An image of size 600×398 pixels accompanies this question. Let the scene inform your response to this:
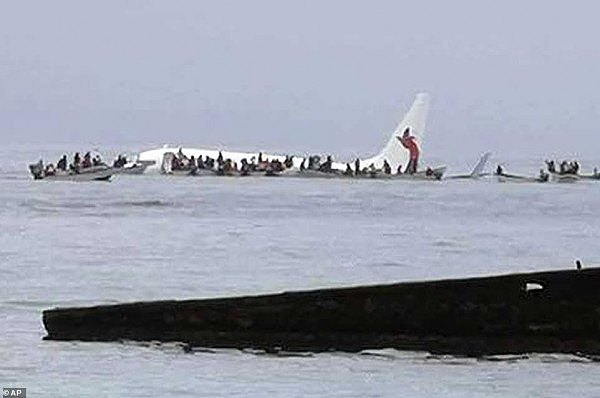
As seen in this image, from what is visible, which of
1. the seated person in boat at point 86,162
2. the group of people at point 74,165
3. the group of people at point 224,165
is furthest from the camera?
the group of people at point 224,165

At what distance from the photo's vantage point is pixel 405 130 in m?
164

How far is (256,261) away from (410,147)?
112877mm

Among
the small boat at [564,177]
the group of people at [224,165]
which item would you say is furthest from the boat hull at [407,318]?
the small boat at [564,177]

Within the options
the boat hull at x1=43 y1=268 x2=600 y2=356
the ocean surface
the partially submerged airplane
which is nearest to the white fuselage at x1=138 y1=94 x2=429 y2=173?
the partially submerged airplane

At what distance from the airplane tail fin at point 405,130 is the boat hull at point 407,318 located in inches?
5500

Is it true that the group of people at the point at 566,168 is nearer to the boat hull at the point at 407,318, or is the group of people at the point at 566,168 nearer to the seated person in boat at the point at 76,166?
the seated person in boat at the point at 76,166

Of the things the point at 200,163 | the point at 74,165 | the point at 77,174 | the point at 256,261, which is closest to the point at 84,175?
the point at 77,174

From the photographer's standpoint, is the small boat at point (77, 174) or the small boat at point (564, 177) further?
the small boat at point (564, 177)

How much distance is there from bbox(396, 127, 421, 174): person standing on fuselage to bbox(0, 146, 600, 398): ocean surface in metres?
22.7

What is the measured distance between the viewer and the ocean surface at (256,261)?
22812mm

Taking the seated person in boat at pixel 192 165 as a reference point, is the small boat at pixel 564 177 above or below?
above

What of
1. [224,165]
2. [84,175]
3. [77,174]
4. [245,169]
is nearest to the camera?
[77,174]

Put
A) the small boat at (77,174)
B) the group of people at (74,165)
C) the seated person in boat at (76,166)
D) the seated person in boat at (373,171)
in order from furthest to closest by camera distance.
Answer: the seated person in boat at (373,171) < the group of people at (74,165) < the small boat at (77,174) < the seated person in boat at (76,166)

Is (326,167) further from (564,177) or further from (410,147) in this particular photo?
(564,177)
